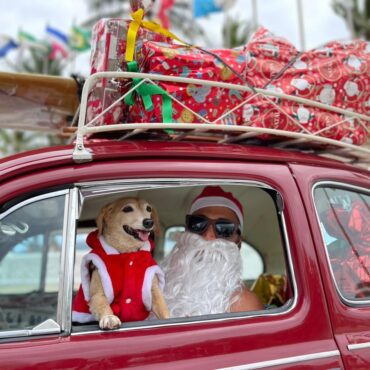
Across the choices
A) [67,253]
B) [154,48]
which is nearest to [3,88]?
[154,48]

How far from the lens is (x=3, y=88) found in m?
2.80

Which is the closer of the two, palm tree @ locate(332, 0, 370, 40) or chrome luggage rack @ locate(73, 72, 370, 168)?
chrome luggage rack @ locate(73, 72, 370, 168)

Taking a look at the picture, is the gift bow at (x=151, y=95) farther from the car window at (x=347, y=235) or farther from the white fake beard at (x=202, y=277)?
the car window at (x=347, y=235)

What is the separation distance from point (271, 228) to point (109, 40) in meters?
1.87

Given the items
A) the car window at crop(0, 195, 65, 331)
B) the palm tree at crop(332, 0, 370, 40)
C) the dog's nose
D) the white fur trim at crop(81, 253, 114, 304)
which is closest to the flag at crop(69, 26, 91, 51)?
the palm tree at crop(332, 0, 370, 40)

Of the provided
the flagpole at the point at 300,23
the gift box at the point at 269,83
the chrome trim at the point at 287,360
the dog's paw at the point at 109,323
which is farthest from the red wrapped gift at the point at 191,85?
the flagpole at the point at 300,23

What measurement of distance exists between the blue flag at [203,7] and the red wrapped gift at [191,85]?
15.1 metres

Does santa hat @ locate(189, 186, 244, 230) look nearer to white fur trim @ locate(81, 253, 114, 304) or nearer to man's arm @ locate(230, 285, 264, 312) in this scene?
man's arm @ locate(230, 285, 264, 312)

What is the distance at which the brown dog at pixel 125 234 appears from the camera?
2115 mm

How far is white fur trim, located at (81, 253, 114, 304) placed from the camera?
2.12 metres

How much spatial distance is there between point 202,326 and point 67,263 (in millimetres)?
516

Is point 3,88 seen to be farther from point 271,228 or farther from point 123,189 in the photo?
point 271,228

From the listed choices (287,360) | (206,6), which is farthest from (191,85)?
(206,6)

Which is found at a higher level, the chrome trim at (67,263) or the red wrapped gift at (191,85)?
the red wrapped gift at (191,85)
